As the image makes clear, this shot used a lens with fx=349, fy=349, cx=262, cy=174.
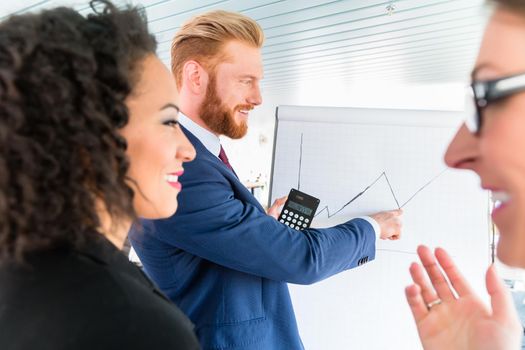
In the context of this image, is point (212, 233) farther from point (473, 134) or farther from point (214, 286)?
point (473, 134)

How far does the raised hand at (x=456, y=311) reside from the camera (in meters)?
0.66

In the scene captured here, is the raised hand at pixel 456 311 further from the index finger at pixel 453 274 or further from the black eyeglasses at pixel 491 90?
the black eyeglasses at pixel 491 90

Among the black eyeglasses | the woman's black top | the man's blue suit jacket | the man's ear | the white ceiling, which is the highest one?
the white ceiling

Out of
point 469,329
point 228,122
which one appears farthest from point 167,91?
→ point 469,329

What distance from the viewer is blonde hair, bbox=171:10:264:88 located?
1.21 metres

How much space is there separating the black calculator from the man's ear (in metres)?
0.52

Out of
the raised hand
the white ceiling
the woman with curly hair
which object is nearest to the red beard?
the white ceiling

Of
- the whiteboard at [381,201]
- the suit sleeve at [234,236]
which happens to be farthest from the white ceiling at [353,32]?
the suit sleeve at [234,236]

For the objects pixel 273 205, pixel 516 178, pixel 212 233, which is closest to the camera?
pixel 516 178

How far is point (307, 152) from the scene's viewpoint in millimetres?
1490

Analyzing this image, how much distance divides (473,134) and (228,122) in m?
0.81

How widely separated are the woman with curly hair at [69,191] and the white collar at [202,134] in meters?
0.58

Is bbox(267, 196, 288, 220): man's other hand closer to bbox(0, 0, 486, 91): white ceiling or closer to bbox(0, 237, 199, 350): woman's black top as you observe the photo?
bbox(0, 0, 486, 91): white ceiling

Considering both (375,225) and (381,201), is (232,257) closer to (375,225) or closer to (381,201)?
(375,225)
